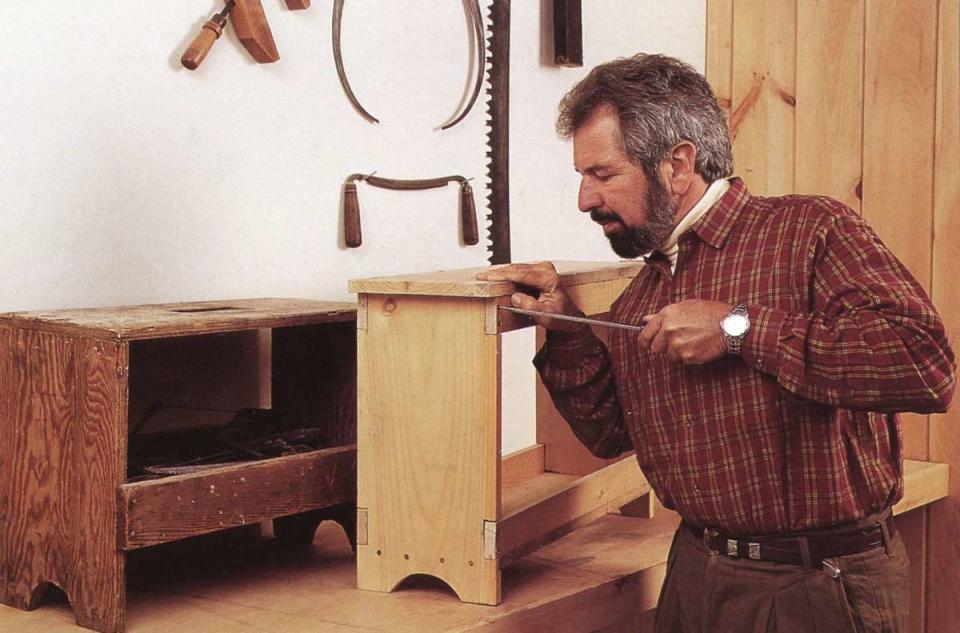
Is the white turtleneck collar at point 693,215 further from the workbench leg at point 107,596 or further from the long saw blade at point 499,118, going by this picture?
the workbench leg at point 107,596

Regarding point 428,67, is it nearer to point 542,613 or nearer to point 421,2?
point 421,2

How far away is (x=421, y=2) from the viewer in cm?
245

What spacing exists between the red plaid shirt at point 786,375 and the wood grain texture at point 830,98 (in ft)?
4.01

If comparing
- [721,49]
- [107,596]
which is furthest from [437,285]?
[721,49]

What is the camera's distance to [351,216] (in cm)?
228

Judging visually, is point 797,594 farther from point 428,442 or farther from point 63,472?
point 63,472

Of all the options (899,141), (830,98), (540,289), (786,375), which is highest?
(830,98)

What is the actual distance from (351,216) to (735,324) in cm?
90

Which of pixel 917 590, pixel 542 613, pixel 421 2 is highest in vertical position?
pixel 421 2

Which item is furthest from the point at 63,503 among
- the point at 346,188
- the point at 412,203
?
the point at 412,203

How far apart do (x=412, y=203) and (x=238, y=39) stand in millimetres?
526

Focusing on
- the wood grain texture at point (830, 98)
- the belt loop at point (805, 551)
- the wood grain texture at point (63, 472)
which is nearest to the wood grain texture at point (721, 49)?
the wood grain texture at point (830, 98)

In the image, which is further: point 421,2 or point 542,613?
point 421,2

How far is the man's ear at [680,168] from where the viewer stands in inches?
70.7
